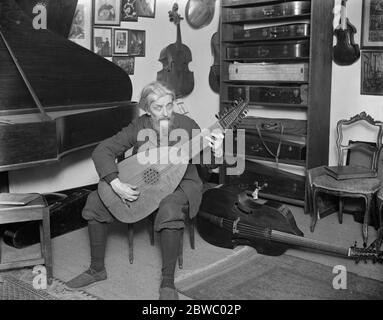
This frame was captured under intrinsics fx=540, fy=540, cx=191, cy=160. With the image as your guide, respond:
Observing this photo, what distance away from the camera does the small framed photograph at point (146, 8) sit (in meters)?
4.72

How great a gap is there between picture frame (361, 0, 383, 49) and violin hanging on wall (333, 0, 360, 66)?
3.3 inches

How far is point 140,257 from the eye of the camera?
128 inches

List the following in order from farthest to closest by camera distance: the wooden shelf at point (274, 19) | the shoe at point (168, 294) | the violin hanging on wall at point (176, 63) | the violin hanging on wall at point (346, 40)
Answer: the violin hanging on wall at point (176, 63), the wooden shelf at point (274, 19), the violin hanging on wall at point (346, 40), the shoe at point (168, 294)

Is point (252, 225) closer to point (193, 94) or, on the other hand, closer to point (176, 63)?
point (176, 63)

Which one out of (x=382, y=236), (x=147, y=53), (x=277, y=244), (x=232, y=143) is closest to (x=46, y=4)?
(x=147, y=53)

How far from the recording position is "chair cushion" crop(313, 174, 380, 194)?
3.48 meters

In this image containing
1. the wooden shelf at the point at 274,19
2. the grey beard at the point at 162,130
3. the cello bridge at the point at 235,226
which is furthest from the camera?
the wooden shelf at the point at 274,19

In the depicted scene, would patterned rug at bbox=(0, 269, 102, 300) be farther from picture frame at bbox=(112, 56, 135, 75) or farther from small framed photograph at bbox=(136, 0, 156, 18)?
small framed photograph at bbox=(136, 0, 156, 18)

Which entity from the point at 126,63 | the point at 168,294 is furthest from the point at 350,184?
the point at 126,63

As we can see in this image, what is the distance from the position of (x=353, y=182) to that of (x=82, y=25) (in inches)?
95.2

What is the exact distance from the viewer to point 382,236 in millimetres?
3205

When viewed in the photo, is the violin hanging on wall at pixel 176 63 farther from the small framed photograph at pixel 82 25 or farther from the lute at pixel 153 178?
the lute at pixel 153 178

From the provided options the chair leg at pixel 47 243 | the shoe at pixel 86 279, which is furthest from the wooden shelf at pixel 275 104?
the chair leg at pixel 47 243

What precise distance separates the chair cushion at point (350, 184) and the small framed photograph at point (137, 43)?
2.02m
